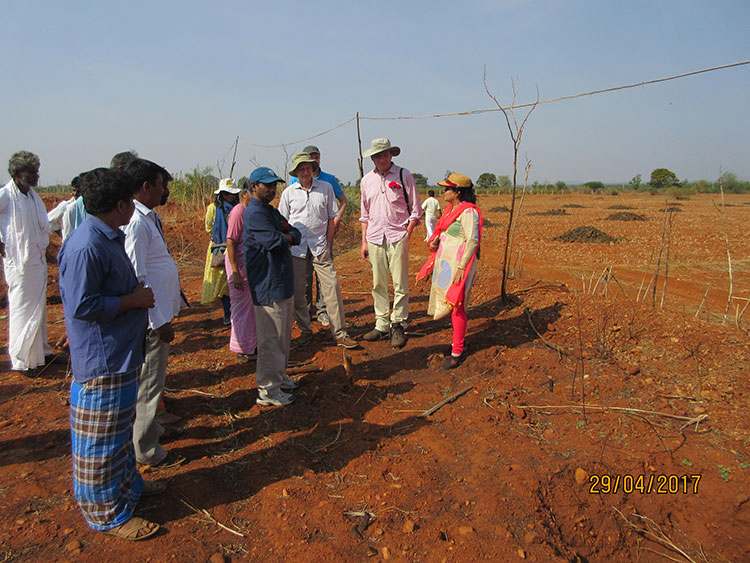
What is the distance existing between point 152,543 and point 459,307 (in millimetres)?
2783

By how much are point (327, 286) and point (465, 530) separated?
269 centimetres

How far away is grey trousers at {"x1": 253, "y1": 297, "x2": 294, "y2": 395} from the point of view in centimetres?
339

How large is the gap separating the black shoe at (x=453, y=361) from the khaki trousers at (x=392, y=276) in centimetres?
73

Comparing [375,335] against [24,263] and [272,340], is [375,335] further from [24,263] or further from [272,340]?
[24,263]

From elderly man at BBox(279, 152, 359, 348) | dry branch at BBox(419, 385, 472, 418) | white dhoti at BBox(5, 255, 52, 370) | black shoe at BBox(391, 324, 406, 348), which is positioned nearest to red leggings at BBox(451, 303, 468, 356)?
dry branch at BBox(419, 385, 472, 418)

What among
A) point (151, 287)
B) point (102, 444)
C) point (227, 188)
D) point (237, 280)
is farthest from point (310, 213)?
point (102, 444)

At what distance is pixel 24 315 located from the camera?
13.3 ft

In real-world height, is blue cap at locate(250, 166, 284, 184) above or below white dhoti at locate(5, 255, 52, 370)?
above

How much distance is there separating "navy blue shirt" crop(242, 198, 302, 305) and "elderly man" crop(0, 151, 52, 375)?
2141mm

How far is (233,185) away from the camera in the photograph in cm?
496

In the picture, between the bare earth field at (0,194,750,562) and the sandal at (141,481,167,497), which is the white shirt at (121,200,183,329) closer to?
the sandal at (141,481,167,497)

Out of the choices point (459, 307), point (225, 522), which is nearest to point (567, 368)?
point (459, 307)

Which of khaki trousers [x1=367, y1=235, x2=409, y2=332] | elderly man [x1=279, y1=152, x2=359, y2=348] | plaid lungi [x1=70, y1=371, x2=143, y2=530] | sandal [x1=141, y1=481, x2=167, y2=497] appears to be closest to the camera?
plaid lungi [x1=70, y1=371, x2=143, y2=530]

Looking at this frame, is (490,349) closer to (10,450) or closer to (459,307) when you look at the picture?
(459,307)
